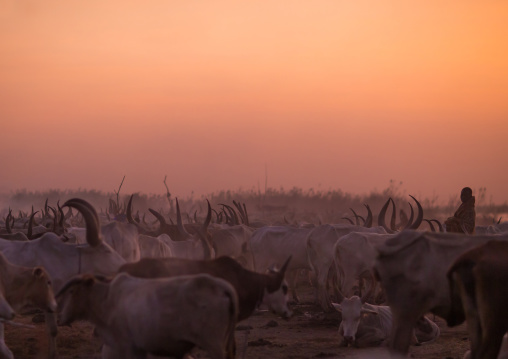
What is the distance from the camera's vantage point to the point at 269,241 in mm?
18672

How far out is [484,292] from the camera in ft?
26.1

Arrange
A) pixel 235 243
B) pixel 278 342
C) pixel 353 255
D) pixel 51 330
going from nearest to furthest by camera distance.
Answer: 1. pixel 51 330
2. pixel 278 342
3. pixel 353 255
4. pixel 235 243

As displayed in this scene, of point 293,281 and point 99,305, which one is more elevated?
point 99,305

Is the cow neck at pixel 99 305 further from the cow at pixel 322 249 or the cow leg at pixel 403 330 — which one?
the cow at pixel 322 249

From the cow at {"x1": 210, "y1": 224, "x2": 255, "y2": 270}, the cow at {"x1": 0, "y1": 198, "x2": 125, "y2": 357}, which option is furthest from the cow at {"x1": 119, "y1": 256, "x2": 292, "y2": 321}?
the cow at {"x1": 210, "y1": 224, "x2": 255, "y2": 270}

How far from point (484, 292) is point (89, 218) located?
4.92m

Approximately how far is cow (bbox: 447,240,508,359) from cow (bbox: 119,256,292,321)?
1.85 meters

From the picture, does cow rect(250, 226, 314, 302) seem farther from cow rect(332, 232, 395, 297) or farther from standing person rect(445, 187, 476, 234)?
standing person rect(445, 187, 476, 234)

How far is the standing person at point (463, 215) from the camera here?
1491cm

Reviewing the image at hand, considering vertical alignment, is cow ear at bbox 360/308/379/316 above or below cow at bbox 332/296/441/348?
above

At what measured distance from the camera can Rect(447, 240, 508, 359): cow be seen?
786 centimetres

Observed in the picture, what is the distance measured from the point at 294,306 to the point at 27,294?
8.49 metres

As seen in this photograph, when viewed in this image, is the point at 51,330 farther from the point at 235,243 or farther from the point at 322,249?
the point at 235,243

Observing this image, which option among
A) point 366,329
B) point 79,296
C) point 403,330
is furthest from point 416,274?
point 79,296
